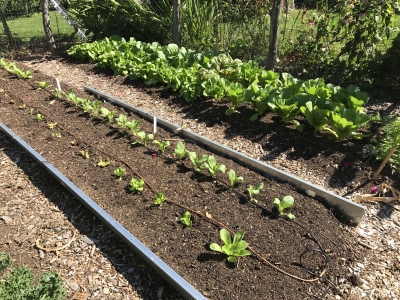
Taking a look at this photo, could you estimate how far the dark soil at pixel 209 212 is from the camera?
2092 millimetres

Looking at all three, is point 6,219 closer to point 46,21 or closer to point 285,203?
point 285,203

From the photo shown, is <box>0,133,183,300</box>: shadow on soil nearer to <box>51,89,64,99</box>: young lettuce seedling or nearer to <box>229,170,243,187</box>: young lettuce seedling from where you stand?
<box>229,170,243,187</box>: young lettuce seedling

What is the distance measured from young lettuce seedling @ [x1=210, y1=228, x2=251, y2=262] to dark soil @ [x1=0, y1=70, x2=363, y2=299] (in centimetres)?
8

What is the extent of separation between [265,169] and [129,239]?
1.39m

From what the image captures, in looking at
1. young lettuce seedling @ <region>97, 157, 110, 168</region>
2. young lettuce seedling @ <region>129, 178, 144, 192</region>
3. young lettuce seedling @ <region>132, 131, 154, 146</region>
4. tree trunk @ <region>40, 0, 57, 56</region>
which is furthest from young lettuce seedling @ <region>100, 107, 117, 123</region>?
tree trunk @ <region>40, 0, 57, 56</region>

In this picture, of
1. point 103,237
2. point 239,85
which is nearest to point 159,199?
point 103,237

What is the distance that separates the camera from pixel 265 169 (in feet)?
9.77

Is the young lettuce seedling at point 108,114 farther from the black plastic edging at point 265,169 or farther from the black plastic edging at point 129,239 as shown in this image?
the black plastic edging at point 129,239

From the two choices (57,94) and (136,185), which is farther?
(57,94)

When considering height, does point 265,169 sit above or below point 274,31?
below

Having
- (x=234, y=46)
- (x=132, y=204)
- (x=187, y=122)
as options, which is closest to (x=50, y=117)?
(x=187, y=122)

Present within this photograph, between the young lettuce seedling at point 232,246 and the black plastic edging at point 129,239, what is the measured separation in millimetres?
323

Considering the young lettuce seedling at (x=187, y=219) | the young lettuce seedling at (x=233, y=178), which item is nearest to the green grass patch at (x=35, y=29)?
the young lettuce seedling at (x=233, y=178)

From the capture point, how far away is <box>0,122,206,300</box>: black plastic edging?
1979mm
